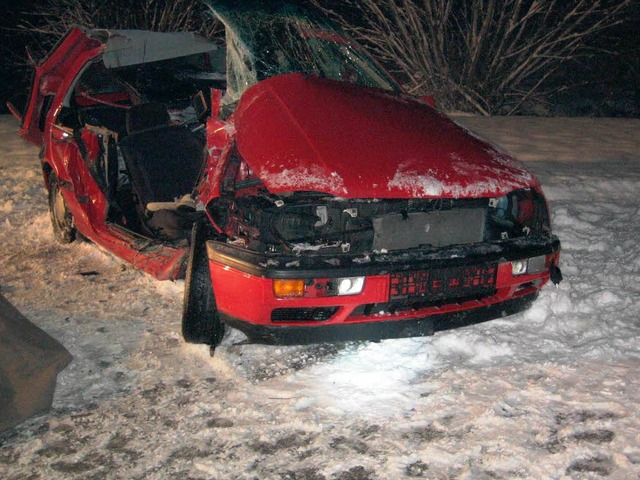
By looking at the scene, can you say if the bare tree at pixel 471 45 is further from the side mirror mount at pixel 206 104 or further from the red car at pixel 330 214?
the side mirror mount at pixel 206 104

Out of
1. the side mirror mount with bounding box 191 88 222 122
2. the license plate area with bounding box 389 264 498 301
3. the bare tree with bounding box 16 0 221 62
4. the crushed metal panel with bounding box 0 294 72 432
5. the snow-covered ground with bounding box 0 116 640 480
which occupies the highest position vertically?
the bare tree with bounding box 16 0 221 62

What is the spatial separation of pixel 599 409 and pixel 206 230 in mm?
2219

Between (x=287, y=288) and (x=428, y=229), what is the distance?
0.87m

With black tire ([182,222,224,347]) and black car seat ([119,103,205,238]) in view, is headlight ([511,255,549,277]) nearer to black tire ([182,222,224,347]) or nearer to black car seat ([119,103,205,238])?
black tire ([182,222,224,347])

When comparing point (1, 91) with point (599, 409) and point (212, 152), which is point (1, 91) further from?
point (599, 409)

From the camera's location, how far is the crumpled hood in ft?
11.8

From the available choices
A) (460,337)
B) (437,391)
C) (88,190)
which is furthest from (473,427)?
(88,190)

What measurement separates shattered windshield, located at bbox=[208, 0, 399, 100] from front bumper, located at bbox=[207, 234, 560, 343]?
1541 mm

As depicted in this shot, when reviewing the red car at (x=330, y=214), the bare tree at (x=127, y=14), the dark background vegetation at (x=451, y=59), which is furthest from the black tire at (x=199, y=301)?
the bare tree at (x=127, y=14)

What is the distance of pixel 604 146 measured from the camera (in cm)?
951

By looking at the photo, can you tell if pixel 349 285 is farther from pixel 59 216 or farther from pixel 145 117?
pixel 59 216

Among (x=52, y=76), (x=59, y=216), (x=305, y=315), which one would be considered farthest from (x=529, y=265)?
(x=52, y=76)

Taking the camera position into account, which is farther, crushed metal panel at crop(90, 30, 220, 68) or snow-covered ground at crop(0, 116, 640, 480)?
crushed metal panel at crop(90, 30, 220, 68)

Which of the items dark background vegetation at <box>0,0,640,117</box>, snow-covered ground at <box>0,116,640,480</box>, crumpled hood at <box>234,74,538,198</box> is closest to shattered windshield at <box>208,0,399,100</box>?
crumpled hood at <box>234,74,538,198</box>
